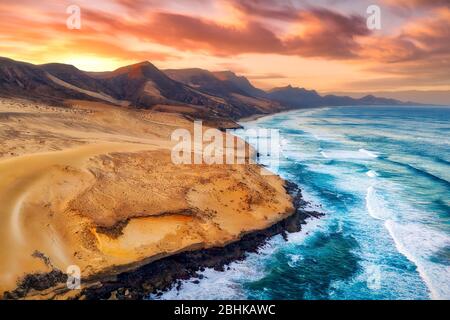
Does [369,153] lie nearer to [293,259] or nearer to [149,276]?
[293,259]

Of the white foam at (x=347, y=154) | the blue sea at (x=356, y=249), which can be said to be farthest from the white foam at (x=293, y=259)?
the white foam at (x=347, y=154)

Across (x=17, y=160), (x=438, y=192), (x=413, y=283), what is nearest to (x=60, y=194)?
(x=17, y=160)

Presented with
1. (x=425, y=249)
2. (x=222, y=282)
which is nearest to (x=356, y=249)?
(x=425, y=249)

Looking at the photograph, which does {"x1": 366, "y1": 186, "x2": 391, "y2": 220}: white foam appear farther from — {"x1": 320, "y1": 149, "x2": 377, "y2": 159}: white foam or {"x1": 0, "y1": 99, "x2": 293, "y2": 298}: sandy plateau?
{"x1": 320, "y1": 149, "x2": 377, "y2": 159}: white foam

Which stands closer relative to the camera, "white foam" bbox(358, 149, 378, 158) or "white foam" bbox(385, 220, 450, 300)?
"white foam" bbox(385, 220, 450, 300)

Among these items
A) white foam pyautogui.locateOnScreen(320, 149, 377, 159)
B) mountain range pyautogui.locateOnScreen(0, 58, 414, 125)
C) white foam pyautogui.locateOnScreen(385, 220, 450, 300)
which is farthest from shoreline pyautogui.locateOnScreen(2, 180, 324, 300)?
mountain range pyautogui.locateOnScreen(0, 58, 414, 125)
